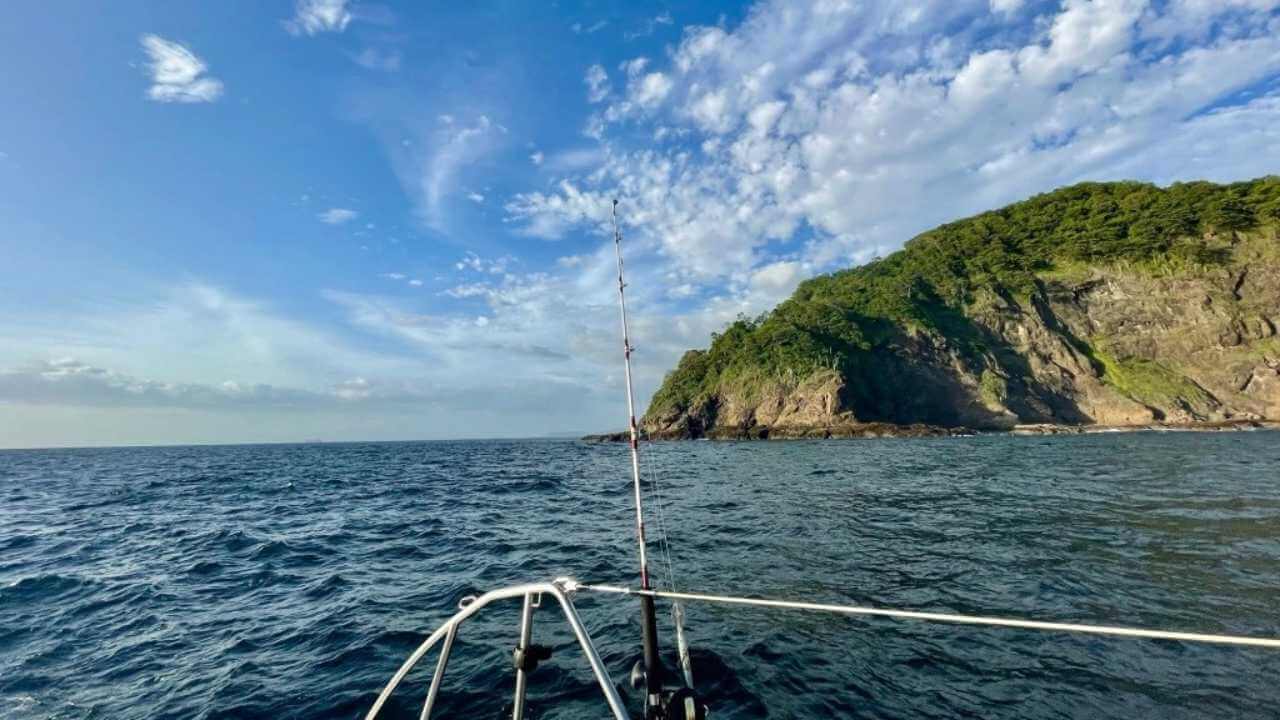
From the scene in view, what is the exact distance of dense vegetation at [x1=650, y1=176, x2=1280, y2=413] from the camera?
85312mm

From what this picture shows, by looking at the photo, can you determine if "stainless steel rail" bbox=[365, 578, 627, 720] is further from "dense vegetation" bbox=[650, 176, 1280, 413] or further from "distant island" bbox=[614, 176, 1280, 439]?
"dense vegetation" bbox=[650, 176, 1280, 413]

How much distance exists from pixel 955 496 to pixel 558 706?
19.5 metres

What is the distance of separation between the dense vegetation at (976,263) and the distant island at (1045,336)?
0.33 m

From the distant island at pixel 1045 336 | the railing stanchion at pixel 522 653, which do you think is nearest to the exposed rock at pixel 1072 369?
the distant island at pixel 1045 336

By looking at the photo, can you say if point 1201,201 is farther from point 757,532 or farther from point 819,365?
point 757,532

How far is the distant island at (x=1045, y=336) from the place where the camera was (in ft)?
258

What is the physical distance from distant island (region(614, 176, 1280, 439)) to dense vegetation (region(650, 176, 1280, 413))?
1.08ft

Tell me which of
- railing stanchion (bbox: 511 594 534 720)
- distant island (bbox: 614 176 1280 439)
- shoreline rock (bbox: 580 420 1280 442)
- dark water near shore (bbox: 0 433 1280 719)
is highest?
distant island (bbox: 614 176 1280 439)

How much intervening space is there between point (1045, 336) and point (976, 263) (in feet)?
67.0

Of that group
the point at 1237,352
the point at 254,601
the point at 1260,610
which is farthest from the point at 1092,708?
the point at 1237,352

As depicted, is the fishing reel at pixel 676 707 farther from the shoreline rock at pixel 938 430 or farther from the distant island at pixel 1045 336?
the distant island at pixel 1045 336

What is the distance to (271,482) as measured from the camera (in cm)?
3725

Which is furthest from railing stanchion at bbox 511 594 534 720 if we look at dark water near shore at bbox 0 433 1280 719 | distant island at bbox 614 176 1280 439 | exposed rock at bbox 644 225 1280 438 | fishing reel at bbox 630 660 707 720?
distant island at bbox 614 176 1280 439

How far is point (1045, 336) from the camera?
295 feet
